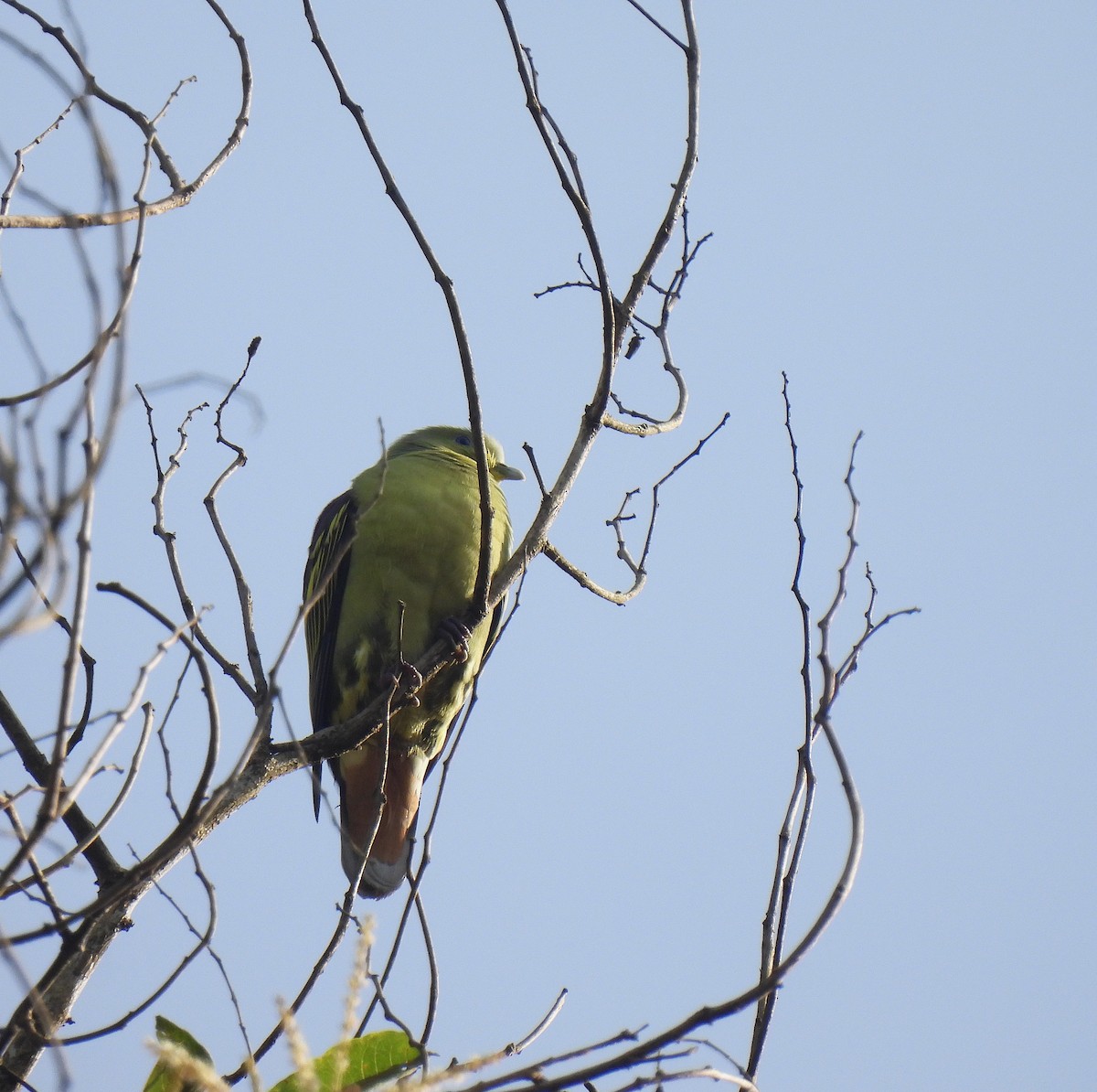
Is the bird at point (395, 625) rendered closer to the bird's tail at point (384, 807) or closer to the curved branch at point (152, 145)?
the bird's tail at point (384, 807)

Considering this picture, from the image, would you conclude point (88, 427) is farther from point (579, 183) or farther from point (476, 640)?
Result: point (476, 640)

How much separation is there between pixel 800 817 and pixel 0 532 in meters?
1.59

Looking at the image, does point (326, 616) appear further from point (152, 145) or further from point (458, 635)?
point (152, 145)

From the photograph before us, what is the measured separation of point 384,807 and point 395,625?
65 cm

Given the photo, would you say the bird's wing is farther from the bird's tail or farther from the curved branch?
the curved branch

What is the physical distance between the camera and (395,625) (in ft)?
13.5

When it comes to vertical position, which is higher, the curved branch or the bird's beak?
the bird's beak

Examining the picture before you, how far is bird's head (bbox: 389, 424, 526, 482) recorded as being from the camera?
15.9 feet

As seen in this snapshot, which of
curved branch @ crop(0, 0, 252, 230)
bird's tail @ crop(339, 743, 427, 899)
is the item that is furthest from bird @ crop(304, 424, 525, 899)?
curved branch @ crop(0, 0, 252, 230)

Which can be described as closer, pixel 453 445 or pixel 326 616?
pixel 326 616

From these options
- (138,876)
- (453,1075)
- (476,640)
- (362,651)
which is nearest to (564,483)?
(476,640)

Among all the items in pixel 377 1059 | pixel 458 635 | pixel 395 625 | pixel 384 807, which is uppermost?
pixel 395 625

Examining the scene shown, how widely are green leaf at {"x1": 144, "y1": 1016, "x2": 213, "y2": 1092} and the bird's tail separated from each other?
1883 mm

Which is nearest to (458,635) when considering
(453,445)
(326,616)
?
(326,616)
